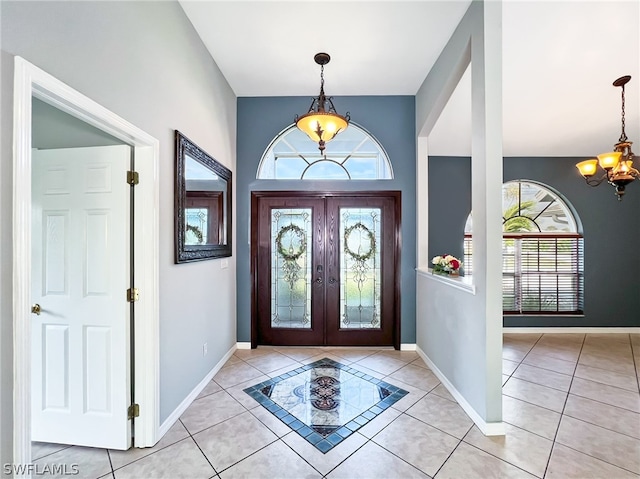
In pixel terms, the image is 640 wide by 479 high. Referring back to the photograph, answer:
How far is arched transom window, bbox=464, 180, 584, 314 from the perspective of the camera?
4.75 meters

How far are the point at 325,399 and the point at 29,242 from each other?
235 cm

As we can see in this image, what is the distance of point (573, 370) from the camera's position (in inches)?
127

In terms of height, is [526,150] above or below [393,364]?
above

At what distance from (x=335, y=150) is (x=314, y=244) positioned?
4.33ft

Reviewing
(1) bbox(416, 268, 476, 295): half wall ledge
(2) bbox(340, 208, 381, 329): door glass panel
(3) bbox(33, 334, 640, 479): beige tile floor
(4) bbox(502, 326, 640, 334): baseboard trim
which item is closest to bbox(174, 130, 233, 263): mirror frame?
(3) bbox(33, 334, 640, 479): beige tile floor

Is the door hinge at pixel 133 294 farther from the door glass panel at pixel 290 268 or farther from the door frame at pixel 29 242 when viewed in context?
the door glass panel at pixel 290 268

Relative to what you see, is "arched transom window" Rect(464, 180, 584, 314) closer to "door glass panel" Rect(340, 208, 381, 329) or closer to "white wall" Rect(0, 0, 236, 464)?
"door glass panel" Rect(340, 208, 381, 329)

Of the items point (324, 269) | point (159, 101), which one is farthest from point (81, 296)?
point (324, 269)

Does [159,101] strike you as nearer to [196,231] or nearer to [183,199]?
[183,199]

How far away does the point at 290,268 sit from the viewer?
3883 millimetres

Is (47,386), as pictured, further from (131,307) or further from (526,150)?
(526,150)

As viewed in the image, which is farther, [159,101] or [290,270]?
[290,270]

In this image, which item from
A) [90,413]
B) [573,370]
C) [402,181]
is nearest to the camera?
[90,413]

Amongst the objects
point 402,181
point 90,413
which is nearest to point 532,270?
point 402,181
